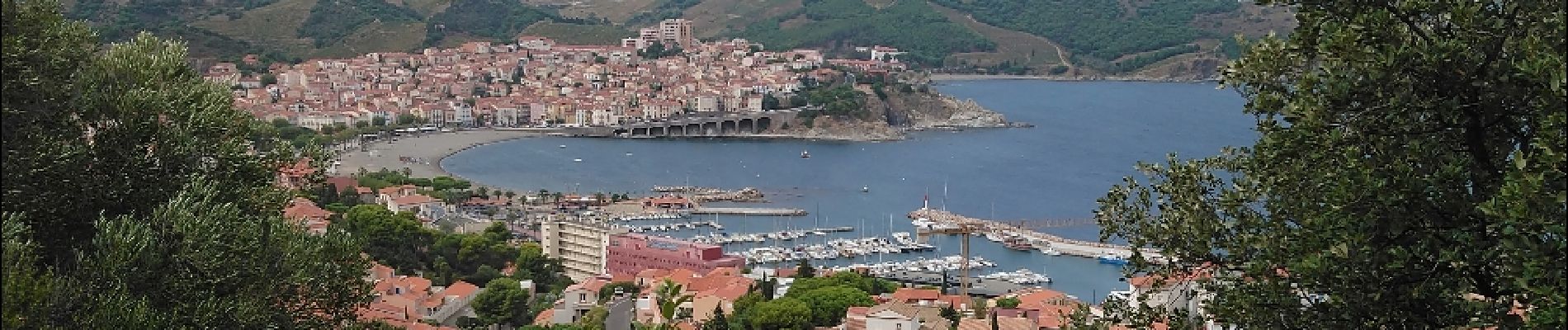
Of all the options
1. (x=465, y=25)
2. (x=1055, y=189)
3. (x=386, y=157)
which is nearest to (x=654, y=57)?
(x=465, y=25)

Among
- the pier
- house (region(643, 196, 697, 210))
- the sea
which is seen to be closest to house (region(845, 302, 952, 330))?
the sea

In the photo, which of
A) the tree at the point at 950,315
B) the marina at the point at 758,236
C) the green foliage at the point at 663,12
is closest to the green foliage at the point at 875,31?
the green foliage at the point at 663,12

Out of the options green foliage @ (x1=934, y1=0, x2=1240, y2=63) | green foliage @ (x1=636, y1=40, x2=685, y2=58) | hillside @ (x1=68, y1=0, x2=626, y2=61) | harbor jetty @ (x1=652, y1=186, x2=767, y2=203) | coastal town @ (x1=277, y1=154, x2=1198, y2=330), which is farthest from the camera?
green foliage @ (x1=934, y1=0, x2=1240, y2=63)

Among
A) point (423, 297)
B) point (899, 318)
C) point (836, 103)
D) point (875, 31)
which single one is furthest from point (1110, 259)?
point (875, 31)

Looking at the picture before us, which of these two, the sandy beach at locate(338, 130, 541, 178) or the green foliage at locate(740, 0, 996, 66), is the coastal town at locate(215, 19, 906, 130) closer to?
the sandy beach at locate(338, 130, 541, 178)

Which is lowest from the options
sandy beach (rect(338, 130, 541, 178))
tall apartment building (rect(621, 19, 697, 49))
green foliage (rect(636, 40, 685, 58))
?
sandy beach (rect(338, 130, 541, 178))

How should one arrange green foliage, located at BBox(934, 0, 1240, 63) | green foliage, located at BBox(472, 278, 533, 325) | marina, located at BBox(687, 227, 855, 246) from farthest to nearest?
green foliage, located at BBox(934, 0, 1240, 63), marina, located at BBox(687, 227, 855, 246), green foliage, located at BBox(472, 278, 533, 325)
